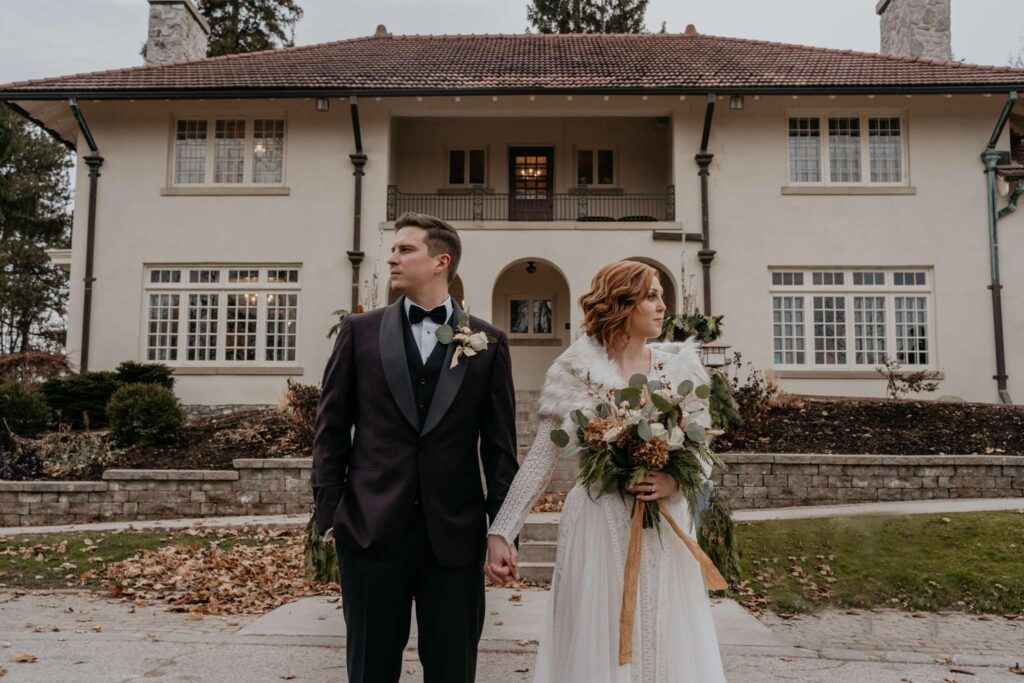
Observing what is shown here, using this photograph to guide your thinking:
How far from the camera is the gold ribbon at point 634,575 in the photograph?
3045mm

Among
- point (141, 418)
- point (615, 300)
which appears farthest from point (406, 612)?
point (141, 418)

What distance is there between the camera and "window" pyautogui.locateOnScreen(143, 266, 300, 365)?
51.5 ft

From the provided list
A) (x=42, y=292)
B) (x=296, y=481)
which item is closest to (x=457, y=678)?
(x=296, y=481)

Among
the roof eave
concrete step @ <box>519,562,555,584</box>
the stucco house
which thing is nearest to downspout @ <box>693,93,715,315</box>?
the stucco house

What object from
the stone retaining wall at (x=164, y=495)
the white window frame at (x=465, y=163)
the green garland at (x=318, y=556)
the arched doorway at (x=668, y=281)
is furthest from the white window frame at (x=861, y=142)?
the green garland at (x=318, y=556)

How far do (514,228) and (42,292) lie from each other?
29.3 m

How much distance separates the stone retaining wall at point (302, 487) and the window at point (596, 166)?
9.98 metres

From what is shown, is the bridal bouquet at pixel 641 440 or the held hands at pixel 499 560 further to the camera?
the bridal bouquet at pixel 641 440

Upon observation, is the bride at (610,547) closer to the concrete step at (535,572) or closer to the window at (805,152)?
the concrete step at (535,572)

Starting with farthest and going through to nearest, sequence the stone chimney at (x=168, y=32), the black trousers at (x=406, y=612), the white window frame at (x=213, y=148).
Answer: the stone chimney at (x=168, y=32) → the white window frame at (x=213, y=148) → the black trousers at (x=406, y=612)

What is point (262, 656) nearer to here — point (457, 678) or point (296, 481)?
point (457, 678)

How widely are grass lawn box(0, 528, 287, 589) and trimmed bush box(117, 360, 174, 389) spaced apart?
237 inches

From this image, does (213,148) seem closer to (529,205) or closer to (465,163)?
(465,163)

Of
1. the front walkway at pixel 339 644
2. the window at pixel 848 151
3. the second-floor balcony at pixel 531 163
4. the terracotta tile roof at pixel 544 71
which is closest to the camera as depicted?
the front walkway at pixel 339 644
